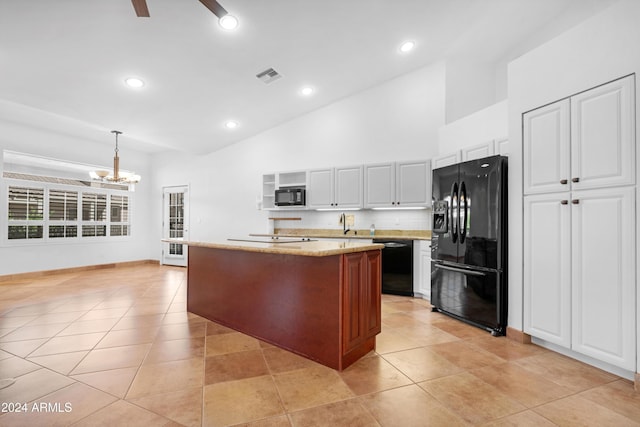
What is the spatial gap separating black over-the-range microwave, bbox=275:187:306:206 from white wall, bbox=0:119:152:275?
380cm

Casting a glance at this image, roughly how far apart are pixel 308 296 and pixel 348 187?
2980 mm

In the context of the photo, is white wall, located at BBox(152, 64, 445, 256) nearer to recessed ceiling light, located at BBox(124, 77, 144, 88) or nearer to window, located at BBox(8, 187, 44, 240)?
window, located at BBox(8, 187, 44, 240)

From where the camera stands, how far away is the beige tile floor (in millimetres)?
1732

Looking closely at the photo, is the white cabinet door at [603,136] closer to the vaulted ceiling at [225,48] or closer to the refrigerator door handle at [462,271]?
the refrigerator door handle at [462,271]

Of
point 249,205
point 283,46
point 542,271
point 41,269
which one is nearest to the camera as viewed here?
point 542,271

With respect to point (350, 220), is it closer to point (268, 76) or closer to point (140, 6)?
point (268, 76)

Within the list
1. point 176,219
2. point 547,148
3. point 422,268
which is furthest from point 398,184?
point 176,219

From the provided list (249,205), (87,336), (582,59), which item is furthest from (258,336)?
(249,205)

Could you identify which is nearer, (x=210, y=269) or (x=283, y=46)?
(x=210, y=269)

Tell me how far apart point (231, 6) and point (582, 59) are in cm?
305

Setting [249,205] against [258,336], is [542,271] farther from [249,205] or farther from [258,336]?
[249,205]

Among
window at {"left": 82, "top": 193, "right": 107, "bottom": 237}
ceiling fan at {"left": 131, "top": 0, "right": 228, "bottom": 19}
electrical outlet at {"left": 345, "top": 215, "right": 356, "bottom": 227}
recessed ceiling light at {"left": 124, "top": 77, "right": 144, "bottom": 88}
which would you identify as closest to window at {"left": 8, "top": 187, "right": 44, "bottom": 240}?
window at {"left": 82, "top": 193, "right": 107, "bottom": 237}

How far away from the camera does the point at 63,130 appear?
239 inches

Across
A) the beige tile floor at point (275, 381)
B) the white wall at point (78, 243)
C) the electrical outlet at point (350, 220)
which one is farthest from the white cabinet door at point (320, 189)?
the white wall at point (78, 243)
